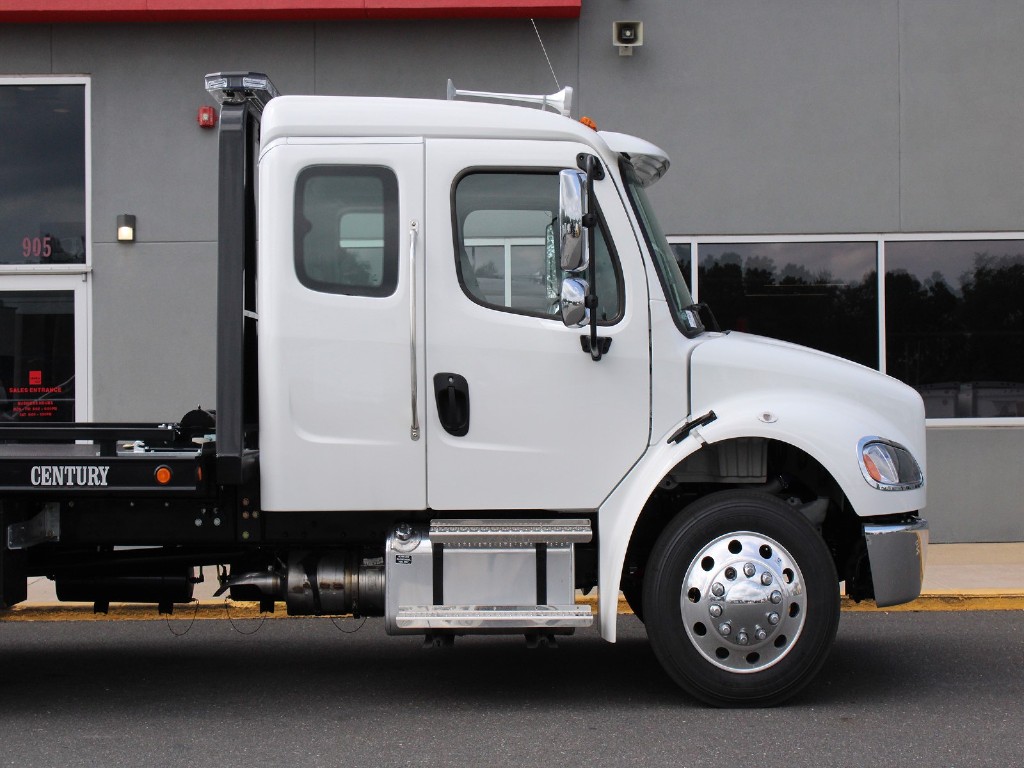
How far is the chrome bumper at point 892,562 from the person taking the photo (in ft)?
17.5

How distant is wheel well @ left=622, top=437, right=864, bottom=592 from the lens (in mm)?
5676

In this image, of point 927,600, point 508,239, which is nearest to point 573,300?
point 508,239

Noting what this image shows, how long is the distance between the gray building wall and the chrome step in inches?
231

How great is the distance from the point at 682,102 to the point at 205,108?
14.5 ft

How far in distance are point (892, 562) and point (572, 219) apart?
219 centimetres

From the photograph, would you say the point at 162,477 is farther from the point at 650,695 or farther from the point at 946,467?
the point at 946,467

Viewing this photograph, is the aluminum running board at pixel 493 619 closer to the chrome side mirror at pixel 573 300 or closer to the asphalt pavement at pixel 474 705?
the asphalt pavement at pixel 474 705

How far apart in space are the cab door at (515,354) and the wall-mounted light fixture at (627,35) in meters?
5.56

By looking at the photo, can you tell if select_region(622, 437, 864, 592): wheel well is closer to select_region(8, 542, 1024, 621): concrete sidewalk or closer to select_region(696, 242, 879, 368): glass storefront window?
select_region(8, 542, 1024, 621): concrete sidewalk

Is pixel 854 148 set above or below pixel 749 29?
below

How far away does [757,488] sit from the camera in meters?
5.70

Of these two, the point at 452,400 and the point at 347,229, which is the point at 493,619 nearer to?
the point at 452,400

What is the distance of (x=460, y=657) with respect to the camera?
6801mm

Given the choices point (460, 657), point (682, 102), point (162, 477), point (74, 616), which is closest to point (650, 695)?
point (460, 657)
